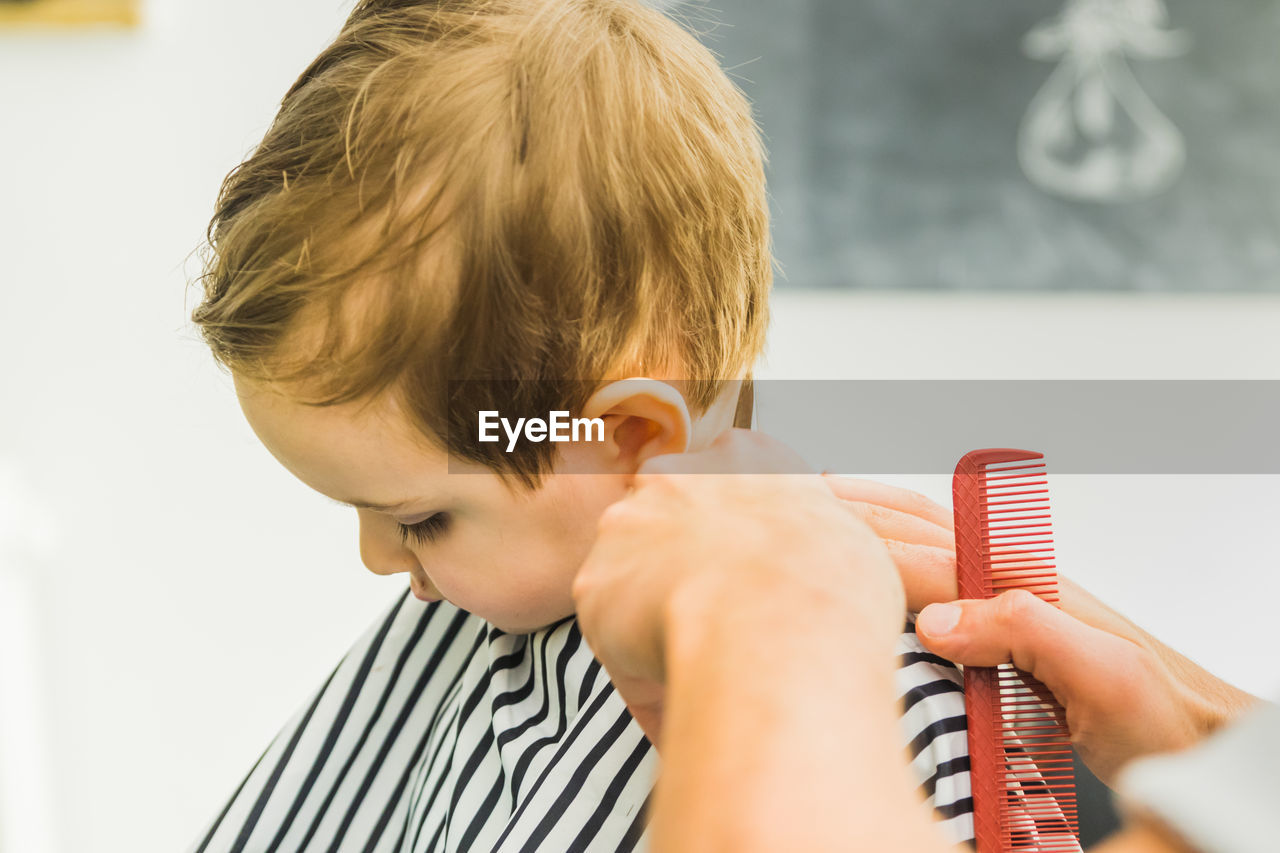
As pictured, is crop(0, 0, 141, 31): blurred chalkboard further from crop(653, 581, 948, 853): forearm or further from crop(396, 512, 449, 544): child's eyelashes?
crop(653, 581, 948, 853): forearm

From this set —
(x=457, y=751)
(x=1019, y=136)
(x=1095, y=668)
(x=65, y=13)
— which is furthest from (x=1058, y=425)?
(x=65, y=13)

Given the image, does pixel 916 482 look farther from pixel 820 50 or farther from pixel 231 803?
pixel 231 803

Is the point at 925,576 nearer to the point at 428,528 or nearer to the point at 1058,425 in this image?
the point at 428,528

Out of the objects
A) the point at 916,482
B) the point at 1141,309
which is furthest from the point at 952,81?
the point at 916,482

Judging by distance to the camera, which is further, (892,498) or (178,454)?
(178,454)

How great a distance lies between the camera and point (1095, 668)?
1.63 ft

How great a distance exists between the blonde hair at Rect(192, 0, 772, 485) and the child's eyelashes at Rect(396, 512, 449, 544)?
6 cm

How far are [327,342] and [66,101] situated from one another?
119 cm

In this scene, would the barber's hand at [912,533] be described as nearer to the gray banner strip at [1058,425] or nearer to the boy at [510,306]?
the boy at [510,306]

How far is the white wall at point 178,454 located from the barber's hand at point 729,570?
1132 millimetres

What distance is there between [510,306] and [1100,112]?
1.16m

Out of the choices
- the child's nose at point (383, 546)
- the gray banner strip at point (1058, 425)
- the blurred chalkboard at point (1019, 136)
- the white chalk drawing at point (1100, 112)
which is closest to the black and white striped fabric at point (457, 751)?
the child's nose at point (383, 546)

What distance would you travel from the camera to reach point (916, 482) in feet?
4.72

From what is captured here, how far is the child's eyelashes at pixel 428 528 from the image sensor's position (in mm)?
573
